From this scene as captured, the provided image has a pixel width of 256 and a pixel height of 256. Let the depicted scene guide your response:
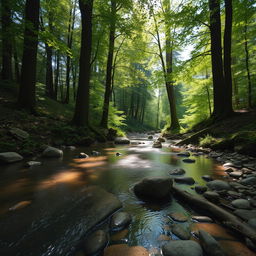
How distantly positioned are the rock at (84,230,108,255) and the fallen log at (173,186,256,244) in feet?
4.18

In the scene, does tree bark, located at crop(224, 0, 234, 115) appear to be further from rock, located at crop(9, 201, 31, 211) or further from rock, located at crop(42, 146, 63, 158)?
rock, located at crop(9, 201, 31, 211)

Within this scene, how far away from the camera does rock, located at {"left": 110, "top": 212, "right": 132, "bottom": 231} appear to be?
5.55 feet

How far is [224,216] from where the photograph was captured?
172 cm

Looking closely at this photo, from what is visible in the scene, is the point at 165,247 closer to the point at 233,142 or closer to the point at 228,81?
the point at 233,142

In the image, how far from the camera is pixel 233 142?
16.6 ft

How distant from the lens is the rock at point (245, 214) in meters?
1.71

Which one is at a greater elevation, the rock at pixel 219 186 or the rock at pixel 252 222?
the rock at pixel 219 186

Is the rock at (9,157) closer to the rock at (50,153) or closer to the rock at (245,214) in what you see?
the rock at (50,153)

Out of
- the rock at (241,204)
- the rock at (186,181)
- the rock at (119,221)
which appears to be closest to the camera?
the rock at (119,221)

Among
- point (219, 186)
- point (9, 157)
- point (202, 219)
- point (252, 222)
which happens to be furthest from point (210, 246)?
point (9, 157)

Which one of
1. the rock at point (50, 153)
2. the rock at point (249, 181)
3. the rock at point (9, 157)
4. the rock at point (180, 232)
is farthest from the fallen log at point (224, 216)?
the rock at point (9, 157)

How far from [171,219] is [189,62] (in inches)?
374

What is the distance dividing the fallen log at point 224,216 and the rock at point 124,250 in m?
0.95

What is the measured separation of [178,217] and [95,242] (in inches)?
40.1
